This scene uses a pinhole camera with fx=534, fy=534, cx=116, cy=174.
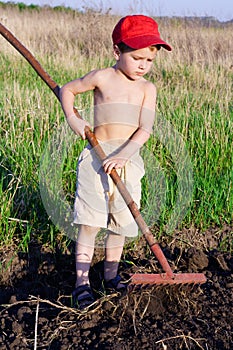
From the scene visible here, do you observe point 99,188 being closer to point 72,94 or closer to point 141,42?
point 72,94

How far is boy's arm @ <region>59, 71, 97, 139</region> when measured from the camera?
216cm

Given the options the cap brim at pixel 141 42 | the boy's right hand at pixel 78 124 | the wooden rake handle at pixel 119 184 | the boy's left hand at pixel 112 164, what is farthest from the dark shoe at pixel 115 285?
the cap brim at pixel 141 42

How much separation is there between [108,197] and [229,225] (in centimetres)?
105

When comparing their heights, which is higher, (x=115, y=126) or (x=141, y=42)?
(x=141, y=42)

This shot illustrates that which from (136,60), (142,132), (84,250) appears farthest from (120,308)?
(136,60)

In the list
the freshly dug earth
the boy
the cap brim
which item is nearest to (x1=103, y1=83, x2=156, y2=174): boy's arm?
the boy

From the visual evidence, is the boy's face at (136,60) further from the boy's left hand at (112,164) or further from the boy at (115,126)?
the boy's left hand at (112,164)

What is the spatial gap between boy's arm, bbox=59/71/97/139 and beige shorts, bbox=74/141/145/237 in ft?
0.47

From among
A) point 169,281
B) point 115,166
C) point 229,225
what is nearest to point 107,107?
point 115,166

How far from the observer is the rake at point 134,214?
215 cm

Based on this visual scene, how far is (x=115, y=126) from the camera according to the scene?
2.22m

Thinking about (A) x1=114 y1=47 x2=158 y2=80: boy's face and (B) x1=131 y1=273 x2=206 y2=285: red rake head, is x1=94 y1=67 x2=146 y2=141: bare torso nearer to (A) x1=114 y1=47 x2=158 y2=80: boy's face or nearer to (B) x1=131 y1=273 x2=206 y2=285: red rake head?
(A) x1=114 y1=47 x2=158 y2=80: boy's face

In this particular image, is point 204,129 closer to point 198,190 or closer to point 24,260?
point 198,190

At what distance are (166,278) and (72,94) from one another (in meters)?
0.87
